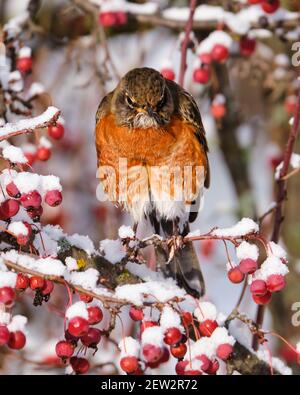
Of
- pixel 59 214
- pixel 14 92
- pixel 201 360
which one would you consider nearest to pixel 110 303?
pixel 201 360

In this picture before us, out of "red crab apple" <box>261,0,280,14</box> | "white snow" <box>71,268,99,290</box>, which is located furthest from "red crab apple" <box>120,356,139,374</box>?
"red crab apple" <box>261,0,280,14</box>

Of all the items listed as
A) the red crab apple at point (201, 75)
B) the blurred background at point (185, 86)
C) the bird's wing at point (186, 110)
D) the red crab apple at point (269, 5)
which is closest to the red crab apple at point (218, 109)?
the blurred background at point (185, 86)

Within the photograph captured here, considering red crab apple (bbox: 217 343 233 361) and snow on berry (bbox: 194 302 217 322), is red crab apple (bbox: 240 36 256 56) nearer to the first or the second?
snow on berry (bbox: 194 302 217 322)

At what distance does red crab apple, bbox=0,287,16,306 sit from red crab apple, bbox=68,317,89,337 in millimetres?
180

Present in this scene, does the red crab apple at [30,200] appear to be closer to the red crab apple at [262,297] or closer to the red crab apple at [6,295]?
the red crab apple at [6,295]

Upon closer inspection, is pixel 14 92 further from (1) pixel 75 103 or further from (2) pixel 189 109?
(1) pixel 75 103

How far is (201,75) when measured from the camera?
3.50 meters

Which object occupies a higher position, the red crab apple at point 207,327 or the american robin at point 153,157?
the red crab apple at point 207,327

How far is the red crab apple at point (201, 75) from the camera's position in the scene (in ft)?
11.5

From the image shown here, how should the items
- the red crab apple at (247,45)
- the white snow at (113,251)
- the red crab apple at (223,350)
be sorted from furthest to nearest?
the red crab apple at (247,45)
the white snow at (113,251)
the red crab apple at (223,350)

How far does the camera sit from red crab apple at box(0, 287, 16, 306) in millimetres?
1752

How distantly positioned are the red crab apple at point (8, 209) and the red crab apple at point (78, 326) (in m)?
0.33

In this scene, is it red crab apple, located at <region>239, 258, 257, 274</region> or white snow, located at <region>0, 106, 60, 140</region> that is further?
red crab apple, located at <region>239, 258, 257, 274</region>

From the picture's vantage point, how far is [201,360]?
2.01m
